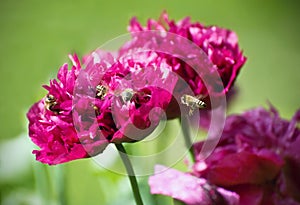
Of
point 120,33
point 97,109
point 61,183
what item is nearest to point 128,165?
point 97,109

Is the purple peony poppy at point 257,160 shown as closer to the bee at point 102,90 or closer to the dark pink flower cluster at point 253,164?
the dark pink flower cluster at point 253,164

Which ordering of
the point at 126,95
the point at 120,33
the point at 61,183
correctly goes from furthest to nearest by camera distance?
the point at 120,33, the point at 61,183, the point at 126,95

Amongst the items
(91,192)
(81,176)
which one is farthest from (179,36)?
(81,176)

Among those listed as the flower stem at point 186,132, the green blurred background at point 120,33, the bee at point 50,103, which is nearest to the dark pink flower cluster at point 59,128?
the bee at point 50,103

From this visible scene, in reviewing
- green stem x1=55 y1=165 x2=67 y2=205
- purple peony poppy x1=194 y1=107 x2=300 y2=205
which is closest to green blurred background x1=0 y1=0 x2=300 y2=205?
green stem x1=55 y1=165 x2=67 y2=205

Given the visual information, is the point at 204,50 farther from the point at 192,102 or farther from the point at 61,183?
the point at 61,183

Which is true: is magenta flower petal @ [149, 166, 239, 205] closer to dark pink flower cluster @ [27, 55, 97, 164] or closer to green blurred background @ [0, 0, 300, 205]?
dark pink flower cluster @ [27, 55, 97, 164]
